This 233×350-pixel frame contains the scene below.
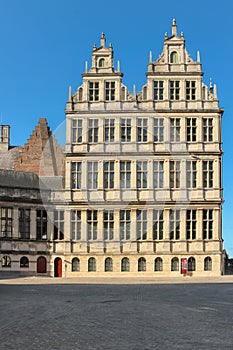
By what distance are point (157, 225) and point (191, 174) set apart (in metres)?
4.50

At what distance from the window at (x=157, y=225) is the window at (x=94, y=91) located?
968cm

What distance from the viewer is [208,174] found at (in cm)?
4316

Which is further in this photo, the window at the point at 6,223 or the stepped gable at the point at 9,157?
the stepped gable at the point at 9,157

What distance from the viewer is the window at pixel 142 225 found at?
4266 centimetres

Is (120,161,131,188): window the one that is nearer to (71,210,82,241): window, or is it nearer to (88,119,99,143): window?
(88,119,99,143): window

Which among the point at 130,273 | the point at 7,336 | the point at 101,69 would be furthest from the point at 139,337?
the point at 101,69

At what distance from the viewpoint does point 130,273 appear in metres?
42.5

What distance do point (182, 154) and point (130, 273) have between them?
373 inches

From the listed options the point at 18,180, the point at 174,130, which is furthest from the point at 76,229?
the point at 174,130

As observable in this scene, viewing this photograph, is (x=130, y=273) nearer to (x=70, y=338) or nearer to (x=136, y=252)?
(x=136, y=252)

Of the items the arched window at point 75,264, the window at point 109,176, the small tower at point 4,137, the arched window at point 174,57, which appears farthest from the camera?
the small tower at point 4,137

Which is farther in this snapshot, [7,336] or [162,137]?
[162,137]

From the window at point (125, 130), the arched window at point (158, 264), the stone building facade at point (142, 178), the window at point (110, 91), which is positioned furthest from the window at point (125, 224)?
the window at point (110, 91)

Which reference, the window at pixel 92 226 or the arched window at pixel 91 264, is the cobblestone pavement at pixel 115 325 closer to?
the window at pixel 92 226
